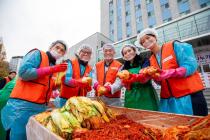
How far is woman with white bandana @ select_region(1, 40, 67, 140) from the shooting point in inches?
88.7

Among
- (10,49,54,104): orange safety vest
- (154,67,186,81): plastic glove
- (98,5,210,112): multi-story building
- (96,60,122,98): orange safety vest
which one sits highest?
(98,5,210,112): multi-story building

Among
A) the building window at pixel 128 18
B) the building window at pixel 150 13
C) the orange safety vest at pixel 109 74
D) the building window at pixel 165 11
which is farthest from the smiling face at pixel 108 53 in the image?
the building window at pixel 128 18

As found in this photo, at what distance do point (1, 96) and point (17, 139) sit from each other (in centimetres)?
174

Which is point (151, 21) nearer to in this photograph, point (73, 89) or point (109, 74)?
point (109, 74)

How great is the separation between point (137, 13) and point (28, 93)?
32721mm

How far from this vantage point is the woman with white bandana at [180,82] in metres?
2.04

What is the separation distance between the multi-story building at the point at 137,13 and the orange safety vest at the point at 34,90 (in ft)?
87.8

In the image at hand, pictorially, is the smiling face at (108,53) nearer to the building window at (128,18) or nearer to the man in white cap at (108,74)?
the man in white cap at (108,74)


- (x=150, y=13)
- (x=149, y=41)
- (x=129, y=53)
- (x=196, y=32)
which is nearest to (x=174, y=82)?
(x=149, y=41)

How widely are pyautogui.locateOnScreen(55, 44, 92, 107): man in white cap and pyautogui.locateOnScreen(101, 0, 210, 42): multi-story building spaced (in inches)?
1013

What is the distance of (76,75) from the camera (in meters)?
3.21

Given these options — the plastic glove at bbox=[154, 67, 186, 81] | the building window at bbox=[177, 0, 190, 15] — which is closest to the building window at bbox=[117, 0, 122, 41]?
the building window at bbox=[177, 0, 190, 15]

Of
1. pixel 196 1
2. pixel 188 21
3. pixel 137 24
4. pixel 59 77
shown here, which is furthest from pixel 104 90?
pixel 137 24

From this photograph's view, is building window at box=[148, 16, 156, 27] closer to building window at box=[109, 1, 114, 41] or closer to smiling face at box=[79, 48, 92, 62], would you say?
building window at box=[109, 1, 114, 41]
